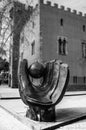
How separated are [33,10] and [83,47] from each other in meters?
8.39

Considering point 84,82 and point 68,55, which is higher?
point 68,55

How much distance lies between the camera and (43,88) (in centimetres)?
744

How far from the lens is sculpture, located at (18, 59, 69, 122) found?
6.50 m

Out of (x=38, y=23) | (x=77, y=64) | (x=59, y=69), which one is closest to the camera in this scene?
(x=59, y=69)

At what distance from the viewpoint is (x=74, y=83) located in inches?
973

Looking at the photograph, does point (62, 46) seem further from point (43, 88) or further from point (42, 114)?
point (42, 114)

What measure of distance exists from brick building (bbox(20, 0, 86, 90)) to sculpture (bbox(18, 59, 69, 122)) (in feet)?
48.4

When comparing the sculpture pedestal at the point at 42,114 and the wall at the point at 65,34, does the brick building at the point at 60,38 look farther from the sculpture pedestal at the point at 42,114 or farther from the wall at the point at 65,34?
the sculpture pedestal at the point at 42,114

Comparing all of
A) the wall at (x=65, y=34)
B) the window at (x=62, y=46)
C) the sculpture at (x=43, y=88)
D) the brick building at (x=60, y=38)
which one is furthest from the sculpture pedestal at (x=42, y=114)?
the window at (x=62, y=46)

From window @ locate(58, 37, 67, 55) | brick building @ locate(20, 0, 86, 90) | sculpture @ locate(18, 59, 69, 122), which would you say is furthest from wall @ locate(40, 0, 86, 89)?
sculpture @ locate(18, 59, 69, 122)

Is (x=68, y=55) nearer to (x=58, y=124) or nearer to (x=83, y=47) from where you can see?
(x=83, y=47)

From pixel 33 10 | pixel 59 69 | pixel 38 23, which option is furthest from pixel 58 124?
pixel 33 10

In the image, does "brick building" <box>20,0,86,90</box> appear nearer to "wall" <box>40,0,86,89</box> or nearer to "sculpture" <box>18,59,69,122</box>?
"wall" <box>40,0,86,89</box>

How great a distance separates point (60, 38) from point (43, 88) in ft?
57.3
